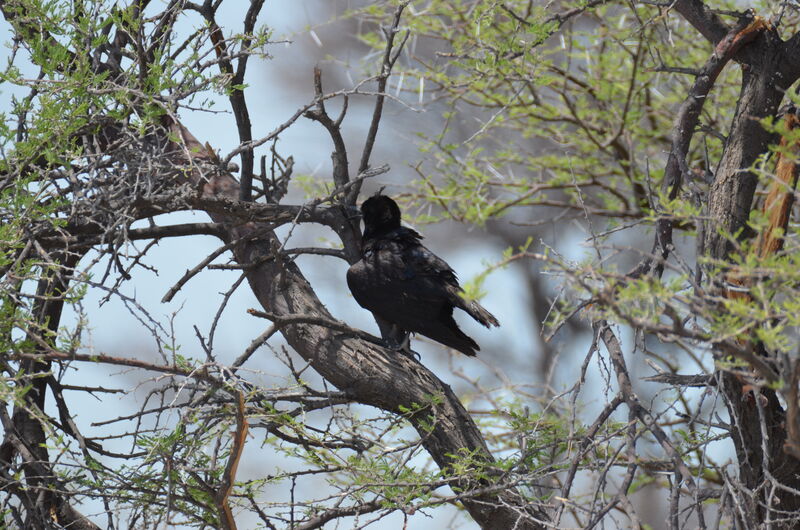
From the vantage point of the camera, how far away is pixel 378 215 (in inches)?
174

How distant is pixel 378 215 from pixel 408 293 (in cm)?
56

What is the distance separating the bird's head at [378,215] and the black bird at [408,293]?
15 cm

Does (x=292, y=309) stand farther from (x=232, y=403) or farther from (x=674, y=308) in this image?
→ (x=674, y=308)

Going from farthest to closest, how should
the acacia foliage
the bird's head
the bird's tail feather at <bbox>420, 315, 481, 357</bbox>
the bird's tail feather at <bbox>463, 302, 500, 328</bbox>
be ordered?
the bird's head → the bird's tail feather at <bbox>420, 315, 481, 357</bbox> → the bird's tail feather at <bbox>463, 302, 500, 328</bbox> → the acacia foliage

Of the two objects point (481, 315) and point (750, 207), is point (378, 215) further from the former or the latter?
point (750, 207)

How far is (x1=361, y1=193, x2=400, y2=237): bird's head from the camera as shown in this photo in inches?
174

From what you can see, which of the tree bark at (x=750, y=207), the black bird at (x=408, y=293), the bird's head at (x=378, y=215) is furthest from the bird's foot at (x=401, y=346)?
the tree bark at (x=750, y=207)

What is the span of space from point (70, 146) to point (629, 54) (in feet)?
14.2

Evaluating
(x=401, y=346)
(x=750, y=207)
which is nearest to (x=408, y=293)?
(x=401, y=346)

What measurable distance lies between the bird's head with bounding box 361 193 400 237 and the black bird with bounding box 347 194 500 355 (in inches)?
6.0

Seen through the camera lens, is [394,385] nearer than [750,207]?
No

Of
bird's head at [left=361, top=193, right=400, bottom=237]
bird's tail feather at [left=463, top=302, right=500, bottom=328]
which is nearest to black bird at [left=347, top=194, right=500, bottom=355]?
bird's tail feather at [left=463, top=302, right=500, bottom=328]

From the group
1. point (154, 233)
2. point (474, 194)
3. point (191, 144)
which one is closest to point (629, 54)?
point (474, 194)

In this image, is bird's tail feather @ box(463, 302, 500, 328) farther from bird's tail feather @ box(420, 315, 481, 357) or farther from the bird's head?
the bird's head
